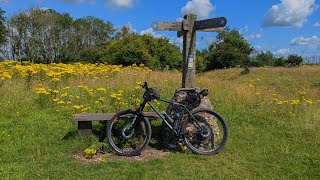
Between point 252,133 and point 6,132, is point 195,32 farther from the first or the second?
point 6,132

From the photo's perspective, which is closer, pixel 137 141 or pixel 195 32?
pixel 137 141

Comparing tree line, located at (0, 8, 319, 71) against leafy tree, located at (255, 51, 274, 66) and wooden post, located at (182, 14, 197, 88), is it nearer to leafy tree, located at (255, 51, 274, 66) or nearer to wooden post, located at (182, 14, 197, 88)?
leafy tree, located at (255, 51, 274, 66)

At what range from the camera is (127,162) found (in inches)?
214

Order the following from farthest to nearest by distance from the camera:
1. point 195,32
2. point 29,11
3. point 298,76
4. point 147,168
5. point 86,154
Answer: point 29,11 → point 298,76 → point 195,32 → point 86,154 → point 147,168

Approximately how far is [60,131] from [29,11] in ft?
114

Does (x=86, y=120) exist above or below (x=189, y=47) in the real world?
below

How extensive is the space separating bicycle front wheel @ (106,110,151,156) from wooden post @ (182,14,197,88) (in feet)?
4.47

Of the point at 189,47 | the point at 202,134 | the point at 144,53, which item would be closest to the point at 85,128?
the point at 202,134

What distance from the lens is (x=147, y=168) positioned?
520 centimetres

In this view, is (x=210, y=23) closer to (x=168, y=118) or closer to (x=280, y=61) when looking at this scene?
(x=168, y=118)

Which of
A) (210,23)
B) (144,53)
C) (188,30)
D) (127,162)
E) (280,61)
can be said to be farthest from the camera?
(280,61)

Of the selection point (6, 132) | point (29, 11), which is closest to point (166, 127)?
point (6, 132)

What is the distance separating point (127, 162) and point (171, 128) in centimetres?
101

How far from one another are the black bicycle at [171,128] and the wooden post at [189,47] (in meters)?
0.84
